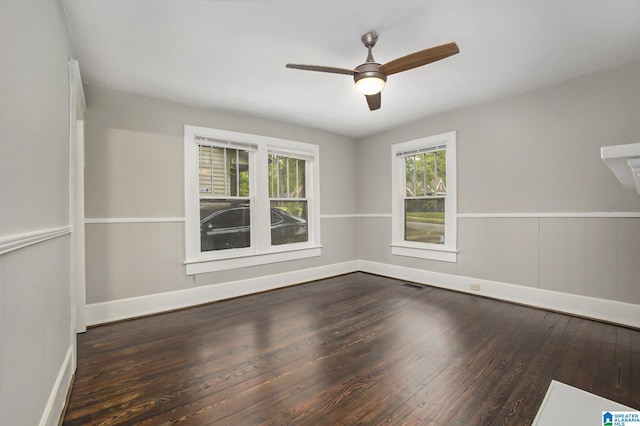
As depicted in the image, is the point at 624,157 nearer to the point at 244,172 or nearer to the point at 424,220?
the point at 424,220

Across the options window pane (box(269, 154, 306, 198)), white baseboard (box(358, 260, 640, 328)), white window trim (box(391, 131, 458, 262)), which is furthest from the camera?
window pane (box(269, 154, 306, 198))

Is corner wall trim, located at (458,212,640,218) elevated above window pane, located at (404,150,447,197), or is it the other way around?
window pane, located at (404,150,447,197)

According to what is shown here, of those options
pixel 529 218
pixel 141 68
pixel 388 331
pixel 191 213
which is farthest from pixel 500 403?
pixel 141 68

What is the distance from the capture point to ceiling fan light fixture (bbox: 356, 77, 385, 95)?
Answer: 7.51 ft

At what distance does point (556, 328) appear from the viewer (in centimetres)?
274

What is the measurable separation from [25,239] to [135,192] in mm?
2340

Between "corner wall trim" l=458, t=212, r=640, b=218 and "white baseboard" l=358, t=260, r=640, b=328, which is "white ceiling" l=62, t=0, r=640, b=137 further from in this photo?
"white baseboard" l=358, t=260, r=640, b=328

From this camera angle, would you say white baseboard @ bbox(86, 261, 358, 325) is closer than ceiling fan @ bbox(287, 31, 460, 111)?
No

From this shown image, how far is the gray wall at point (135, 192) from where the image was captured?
9.81ft

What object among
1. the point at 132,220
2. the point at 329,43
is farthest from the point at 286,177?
the point at 329,43

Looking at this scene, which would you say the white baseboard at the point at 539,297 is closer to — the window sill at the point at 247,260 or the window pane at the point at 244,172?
the window sill at the point at 247,260

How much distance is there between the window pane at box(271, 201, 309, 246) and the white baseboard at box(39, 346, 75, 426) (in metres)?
2.75

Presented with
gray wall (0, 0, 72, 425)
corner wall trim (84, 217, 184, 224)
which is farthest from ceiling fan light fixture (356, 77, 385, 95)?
corner wall trim (84, 217, 184, 224)

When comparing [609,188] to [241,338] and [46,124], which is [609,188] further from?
[46,124]
